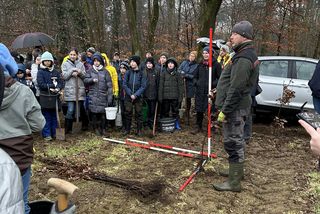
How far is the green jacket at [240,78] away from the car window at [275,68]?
14.1ft

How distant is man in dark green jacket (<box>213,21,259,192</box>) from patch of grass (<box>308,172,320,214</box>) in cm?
102

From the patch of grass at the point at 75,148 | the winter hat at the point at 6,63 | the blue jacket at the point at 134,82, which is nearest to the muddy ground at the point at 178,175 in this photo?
the patch of grass at the point at 75,148

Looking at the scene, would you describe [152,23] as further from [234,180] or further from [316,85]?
[234,180]

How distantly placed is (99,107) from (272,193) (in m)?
4.06

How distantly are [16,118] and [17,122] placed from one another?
3 centimetres

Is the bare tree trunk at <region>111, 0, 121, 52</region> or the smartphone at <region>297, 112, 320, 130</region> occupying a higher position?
the bare tree trunk at <region>111, 0, 121, 52</region>

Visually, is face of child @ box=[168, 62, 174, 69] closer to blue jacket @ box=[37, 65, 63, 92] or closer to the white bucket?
the white bucket

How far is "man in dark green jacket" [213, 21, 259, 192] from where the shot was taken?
4.24 metres

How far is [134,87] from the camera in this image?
24.2 ft

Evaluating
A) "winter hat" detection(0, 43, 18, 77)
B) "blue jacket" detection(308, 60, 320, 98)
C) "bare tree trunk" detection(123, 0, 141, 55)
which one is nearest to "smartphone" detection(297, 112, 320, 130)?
"winter hat" detection(0, 43, 18, 77)

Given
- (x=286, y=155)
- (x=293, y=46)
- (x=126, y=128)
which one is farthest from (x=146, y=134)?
(x=293, y=46)

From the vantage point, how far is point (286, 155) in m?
6.46

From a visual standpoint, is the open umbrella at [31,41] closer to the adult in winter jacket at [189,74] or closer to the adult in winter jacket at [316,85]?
the adult in winter jacket at [189,74]

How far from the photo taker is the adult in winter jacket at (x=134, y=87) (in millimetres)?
7312
